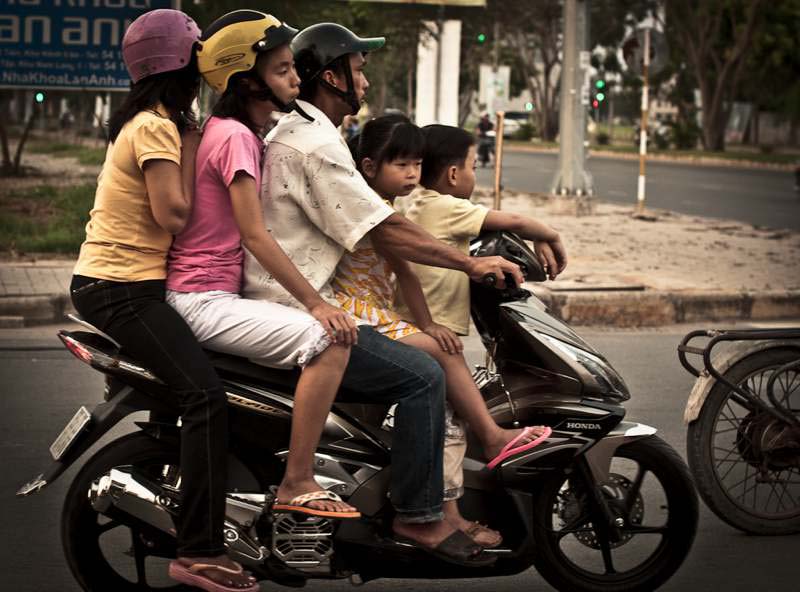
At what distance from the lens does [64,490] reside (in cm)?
555

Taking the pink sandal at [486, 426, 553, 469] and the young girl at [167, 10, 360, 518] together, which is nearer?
the young girl at [167, 10, 360, 518]

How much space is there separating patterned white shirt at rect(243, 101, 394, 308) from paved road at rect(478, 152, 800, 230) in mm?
15873

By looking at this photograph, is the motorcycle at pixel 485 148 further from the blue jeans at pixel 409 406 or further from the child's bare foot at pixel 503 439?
the blue jeans at pixel 409 406

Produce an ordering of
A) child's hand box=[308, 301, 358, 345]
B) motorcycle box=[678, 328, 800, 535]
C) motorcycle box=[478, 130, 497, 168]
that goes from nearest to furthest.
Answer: child's hand box=[308, 301, 358, 345], motorcycle box=[678, 328, 800, 535], motorcycle box=[478, 130, 497, 168]

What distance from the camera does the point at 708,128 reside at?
51.3m

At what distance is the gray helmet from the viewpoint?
3885 mm

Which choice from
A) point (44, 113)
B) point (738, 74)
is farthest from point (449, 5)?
point (738, 74)

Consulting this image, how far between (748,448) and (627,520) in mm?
965

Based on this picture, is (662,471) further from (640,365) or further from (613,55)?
(613,55)

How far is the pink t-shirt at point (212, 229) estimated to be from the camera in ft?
12.4

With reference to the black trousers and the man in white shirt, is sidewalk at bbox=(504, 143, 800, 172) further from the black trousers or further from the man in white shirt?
the black trousers

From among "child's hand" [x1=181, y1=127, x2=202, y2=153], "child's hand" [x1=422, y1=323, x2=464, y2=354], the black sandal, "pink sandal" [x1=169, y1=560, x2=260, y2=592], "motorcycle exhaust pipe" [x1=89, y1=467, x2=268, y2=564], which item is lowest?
"pink sandal" [x1=169, y1=560, x2=260, y2=592]

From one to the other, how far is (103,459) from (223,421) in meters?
0.39

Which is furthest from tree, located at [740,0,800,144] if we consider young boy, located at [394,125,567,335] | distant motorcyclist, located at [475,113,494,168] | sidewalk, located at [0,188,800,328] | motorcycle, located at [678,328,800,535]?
young boy, located at [394,125,567,335]
